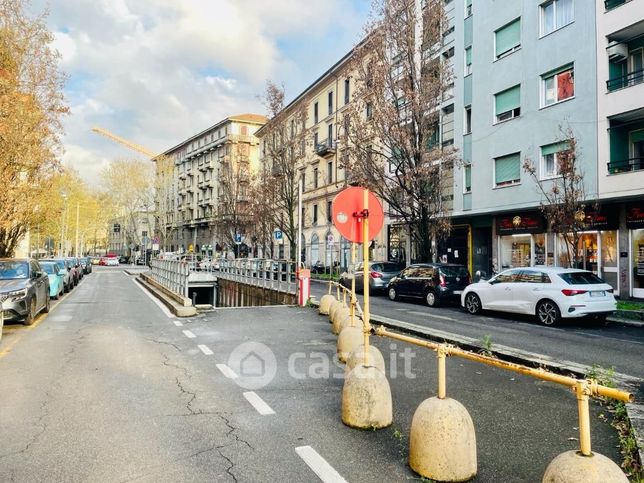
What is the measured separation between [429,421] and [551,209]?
14.7 m

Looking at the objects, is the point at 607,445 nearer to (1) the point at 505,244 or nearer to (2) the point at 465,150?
(1) the point at 505,244

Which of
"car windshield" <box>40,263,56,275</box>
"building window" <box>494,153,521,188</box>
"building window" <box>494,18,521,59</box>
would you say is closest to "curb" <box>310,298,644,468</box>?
"building window" <box>494,153,521,188</box>

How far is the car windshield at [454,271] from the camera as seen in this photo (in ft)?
58.4

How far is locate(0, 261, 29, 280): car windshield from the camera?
1241cm

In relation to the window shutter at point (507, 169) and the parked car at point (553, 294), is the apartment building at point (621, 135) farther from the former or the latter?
the parked car at point (553, 294)

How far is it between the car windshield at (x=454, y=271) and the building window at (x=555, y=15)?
11.2m

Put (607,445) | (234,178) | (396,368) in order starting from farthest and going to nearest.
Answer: (234,178) → (396,368) → (607,445)

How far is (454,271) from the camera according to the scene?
18031 mm

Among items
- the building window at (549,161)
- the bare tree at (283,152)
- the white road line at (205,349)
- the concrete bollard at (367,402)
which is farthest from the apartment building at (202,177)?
the concrete bollard at (367,402)

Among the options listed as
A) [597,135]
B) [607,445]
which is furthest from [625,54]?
[607,445]

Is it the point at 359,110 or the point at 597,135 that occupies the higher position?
the point at 359,110

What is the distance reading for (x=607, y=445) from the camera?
4348mm

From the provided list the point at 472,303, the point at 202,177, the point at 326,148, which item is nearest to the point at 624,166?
the point at 472,303

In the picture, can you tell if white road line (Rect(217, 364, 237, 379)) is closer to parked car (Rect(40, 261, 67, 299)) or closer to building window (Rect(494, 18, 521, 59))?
parked car (Rect(40, 261, 67, 299))
